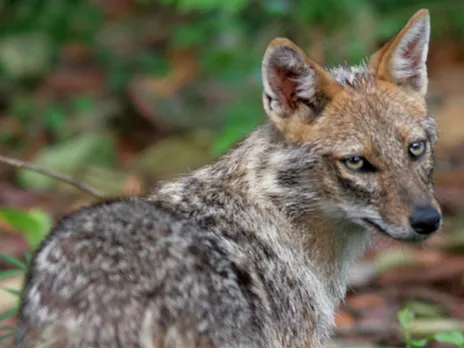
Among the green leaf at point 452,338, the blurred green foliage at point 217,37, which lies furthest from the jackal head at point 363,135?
the blurred green foliage at point 217,37

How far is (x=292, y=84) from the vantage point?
22.5 feet

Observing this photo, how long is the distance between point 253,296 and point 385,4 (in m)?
10.6

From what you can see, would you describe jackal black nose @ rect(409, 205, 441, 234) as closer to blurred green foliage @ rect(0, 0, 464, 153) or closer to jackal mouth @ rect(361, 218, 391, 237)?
jackal mouth @ rect(361, 218, 391, 237)

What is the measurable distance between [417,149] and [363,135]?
348 mm

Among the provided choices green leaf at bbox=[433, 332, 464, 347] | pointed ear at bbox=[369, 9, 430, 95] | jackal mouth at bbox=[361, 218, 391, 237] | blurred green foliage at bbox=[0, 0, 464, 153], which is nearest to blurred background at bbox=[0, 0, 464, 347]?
blurred green foliage at bbox=[0, 0, 464, 153]

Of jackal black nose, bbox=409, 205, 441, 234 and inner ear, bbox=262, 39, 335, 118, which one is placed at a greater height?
inner ear, bbox=262, 39, 335, 118

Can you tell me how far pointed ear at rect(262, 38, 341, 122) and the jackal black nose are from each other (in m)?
0.90

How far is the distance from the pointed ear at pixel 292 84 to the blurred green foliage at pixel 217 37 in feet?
10.8

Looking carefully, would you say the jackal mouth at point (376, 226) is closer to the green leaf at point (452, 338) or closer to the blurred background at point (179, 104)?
the green leaf at point (452, 338)

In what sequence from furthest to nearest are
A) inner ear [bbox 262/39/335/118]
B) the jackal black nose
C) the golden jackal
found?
inner ear [bbox 262/39/335/118], the jackal black nose, the golden jackal

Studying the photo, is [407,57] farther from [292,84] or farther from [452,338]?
[452,338]

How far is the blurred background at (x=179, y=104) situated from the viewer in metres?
10.7

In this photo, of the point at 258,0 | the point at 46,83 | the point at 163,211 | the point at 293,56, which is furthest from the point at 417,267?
the point at 46,83

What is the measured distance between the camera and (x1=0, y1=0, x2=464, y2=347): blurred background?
10.7 meters
